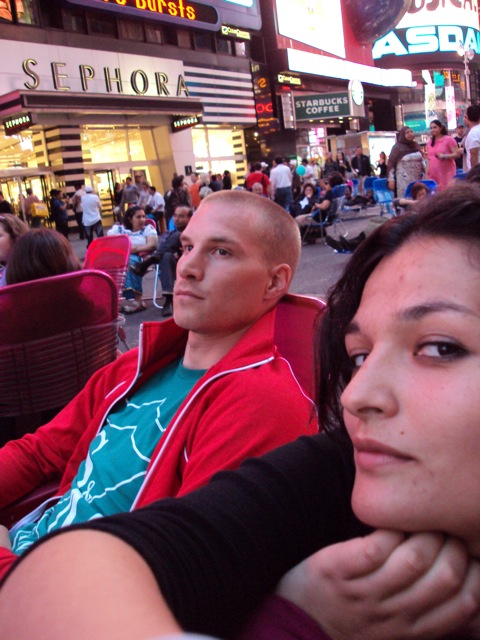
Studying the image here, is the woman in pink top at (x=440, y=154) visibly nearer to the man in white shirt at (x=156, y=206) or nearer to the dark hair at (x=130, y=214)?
the dark hair at (x=130, y=214)

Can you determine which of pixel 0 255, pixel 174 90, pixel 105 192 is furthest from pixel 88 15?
pixel 0 255

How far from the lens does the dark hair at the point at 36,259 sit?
320 centimetres

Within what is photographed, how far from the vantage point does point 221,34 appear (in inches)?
1087

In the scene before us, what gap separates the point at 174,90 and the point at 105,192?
204 inches

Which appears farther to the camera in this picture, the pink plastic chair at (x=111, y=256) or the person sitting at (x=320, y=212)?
the person sitting at (x=320, y=212)

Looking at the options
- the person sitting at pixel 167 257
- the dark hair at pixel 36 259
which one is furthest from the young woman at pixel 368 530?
the person sitting at pixel 167 257

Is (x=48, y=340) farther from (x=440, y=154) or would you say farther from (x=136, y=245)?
(x=440, y=154)

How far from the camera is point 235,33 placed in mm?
28016

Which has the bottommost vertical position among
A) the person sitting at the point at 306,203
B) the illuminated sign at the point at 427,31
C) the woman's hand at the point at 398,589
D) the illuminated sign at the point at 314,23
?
the woman's hand at the point at 398,589

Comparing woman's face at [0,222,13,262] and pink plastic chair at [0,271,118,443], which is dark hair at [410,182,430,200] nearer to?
woman's face at [0,222,13,262]

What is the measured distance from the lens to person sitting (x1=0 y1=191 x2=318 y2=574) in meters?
1.53

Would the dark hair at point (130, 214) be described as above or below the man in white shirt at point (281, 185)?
below

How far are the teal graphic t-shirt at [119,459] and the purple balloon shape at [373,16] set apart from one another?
3841 cm

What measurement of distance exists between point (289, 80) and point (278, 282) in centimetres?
Answer: 3205
